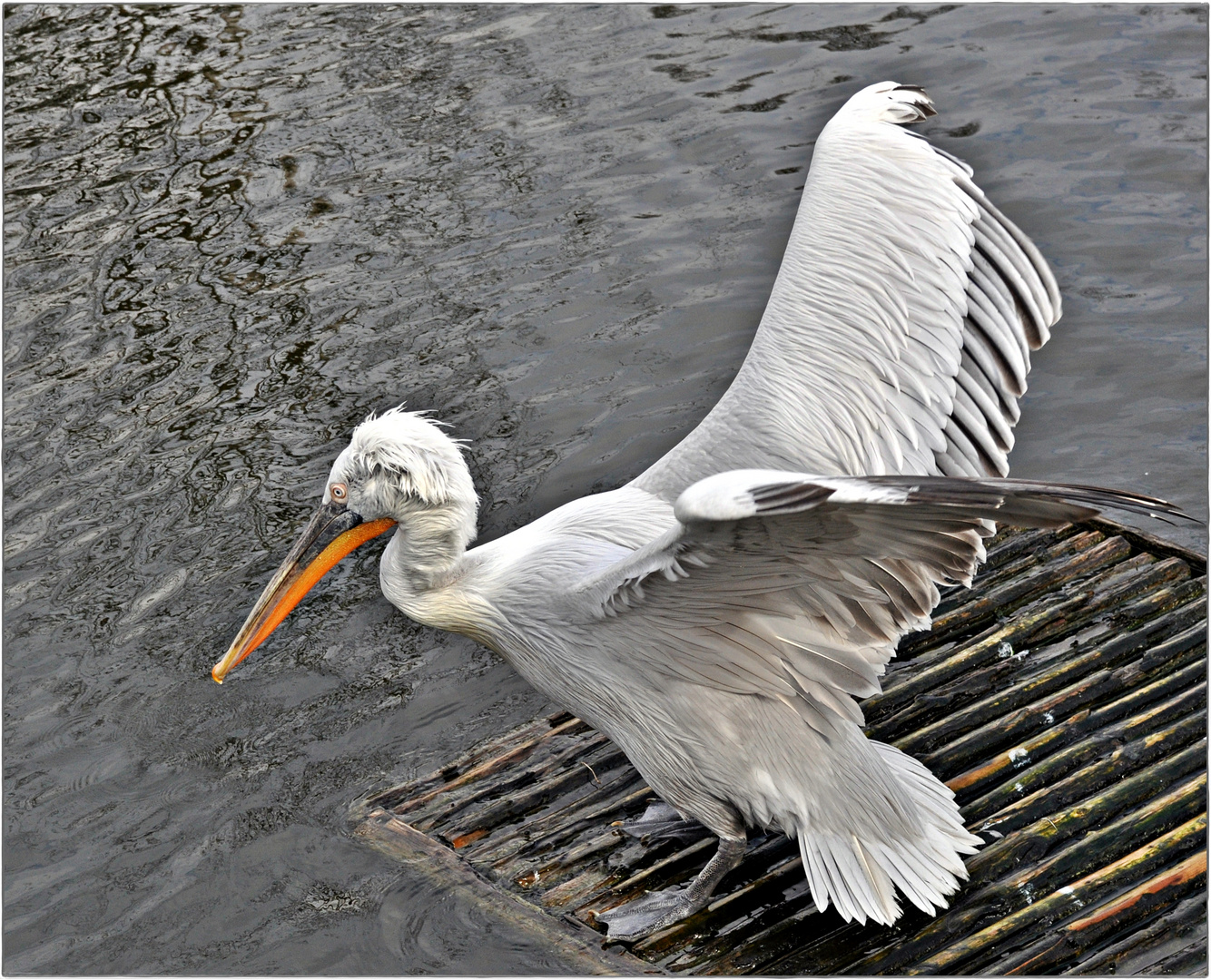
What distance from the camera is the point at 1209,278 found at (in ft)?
18.8

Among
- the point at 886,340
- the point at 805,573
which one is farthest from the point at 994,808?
the point at 886,340

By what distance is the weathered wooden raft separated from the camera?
309 cm

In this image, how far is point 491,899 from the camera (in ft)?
11.1

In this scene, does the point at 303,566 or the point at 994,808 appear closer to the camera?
the point at 994,808

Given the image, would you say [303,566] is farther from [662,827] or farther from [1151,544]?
[1151,544]

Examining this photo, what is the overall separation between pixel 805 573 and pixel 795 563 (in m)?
0.08

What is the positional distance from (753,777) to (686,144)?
4631mm

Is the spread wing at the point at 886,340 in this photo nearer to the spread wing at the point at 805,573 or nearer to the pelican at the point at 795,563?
the pelican at the point at 795,563

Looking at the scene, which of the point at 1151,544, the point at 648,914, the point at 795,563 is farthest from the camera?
the point at 1151,544

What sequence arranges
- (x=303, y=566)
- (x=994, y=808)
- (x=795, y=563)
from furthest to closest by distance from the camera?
(x=303, y=566)
(x=994, y=808)
(x=795, y=563)

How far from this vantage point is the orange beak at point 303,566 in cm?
344

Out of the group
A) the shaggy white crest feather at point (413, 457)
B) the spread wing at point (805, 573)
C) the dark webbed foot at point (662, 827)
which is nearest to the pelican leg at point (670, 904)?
the dark webbed foot at point (662, 827)

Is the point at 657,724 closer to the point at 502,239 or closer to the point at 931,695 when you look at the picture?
the point at 931,695

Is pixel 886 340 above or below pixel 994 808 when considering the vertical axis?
above
